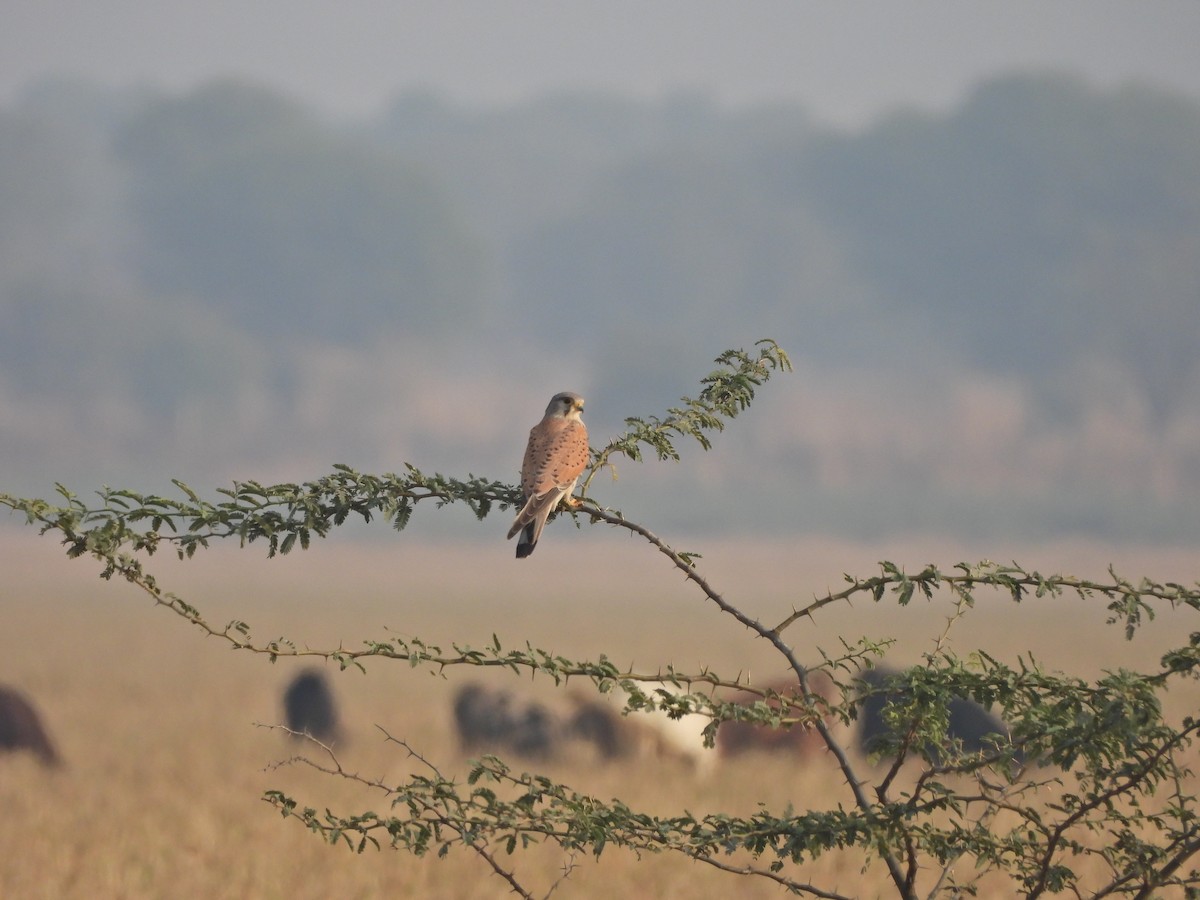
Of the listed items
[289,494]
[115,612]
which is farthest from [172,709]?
[115,612]

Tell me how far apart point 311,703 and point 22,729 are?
389cm

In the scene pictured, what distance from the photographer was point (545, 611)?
78125 mm

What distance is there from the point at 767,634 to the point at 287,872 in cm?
1002

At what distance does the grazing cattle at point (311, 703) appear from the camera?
65.5 feet

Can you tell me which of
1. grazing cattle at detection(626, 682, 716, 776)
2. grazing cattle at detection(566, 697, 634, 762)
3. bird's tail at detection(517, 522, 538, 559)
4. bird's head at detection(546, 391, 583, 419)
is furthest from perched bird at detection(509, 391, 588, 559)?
grazing cattle at detection(626, 682, 716, 776)

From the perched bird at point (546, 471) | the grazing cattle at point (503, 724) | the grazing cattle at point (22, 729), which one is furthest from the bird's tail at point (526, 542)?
the grazing cattle at point (22, 729)

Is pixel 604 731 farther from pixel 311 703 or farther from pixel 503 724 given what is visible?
pixel 311 703

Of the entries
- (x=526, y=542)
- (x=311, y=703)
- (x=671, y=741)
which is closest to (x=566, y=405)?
(x=526, y=542)

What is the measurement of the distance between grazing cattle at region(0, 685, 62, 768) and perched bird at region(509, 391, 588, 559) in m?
14.6

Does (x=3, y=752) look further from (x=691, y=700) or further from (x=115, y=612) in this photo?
(x=115, y=612)

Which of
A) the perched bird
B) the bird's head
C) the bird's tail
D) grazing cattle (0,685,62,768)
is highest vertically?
the bird's head

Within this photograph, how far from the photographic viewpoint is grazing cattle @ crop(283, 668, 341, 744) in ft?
65.5

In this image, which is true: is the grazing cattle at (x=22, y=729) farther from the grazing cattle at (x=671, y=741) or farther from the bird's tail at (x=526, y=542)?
the bird's tail at (x=526, y=542)

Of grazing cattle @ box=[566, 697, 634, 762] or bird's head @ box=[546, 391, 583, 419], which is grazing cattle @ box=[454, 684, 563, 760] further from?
bird's head @ box=[546, 391, 583, 419]
